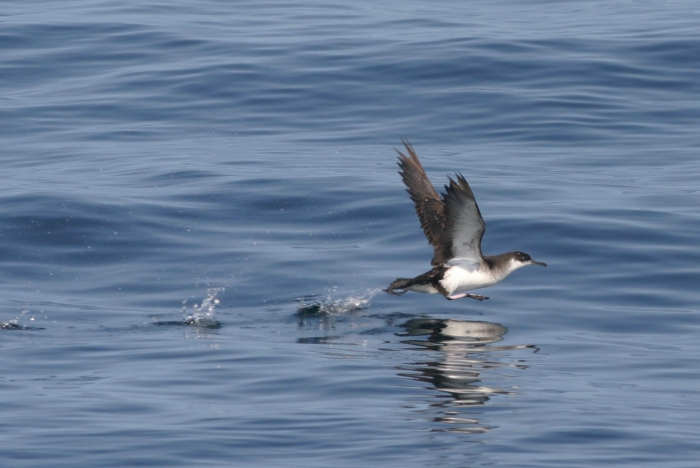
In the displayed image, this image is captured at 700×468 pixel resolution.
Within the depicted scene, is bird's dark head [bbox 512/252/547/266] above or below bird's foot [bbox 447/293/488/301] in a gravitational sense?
above

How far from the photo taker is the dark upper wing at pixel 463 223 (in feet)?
34.2

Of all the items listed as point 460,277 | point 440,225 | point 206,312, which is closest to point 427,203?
point 440,225

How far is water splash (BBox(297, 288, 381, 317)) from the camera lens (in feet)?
40.1

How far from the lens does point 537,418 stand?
8.50 metres

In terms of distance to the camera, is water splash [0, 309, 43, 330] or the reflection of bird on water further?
water splash [0, 309, 43, 330]

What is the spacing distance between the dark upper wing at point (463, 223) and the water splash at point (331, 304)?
1.32 meters

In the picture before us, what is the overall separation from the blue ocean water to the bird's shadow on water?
42 mm

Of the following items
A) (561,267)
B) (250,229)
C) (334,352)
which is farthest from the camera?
(250,229)

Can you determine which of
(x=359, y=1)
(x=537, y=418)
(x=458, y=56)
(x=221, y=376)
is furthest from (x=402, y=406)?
(x=359, y=1)

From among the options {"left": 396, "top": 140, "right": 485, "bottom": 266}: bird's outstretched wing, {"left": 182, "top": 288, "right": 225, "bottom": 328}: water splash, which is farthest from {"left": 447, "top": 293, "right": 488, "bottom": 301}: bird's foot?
{"left": 182, "top": 288, "right": 225, "bottom": 328}: water splash

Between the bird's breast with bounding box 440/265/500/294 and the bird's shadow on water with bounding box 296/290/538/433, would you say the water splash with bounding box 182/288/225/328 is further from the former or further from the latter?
the bird's breast with bounding box 440/265/500/294

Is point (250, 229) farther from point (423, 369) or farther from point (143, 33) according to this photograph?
point (143, 33)

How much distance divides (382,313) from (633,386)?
3.41 metres

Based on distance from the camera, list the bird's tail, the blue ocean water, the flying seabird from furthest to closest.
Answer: the bird's tail < the flying seabird < the blue ocean water
